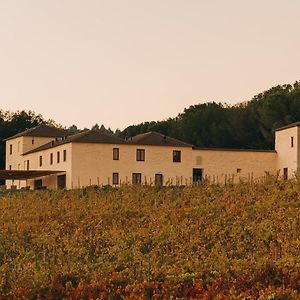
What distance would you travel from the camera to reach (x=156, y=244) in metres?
29.3

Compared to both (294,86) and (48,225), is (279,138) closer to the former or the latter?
(294,86)

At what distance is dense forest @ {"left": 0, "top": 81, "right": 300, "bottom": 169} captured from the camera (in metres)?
94.0

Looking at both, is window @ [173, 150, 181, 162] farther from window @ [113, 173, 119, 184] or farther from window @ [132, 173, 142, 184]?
window @ [113, 173, 119, 184]

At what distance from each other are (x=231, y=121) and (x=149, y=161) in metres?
28.8

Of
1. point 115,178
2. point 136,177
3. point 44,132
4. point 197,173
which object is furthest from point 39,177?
point 197,173

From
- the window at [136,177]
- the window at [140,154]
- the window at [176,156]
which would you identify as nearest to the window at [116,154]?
the window at [140,154]

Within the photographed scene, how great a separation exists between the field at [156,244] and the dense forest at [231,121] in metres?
51.4

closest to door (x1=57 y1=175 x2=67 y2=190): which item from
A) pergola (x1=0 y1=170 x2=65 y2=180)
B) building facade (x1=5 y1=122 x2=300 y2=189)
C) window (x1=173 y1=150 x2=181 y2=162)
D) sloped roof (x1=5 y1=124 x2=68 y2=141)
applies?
building facade (x1=5 y1=122 x2=300 y2=189)

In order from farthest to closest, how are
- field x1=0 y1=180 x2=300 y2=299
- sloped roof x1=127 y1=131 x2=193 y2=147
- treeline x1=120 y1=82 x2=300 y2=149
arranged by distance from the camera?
1. treeline x1=120 y1=82 x2=300 y2=149
2. sloped roof x1=127 y1=131 x2=193 y2=147
3. field x1=0 y1=180 x2=300 y2=299

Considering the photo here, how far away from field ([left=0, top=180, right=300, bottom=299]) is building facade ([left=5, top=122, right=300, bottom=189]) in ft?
91.0

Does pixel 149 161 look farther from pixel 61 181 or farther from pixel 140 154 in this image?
pixel 61 181

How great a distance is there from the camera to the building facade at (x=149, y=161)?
243 ft

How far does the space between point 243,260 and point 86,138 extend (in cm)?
5172

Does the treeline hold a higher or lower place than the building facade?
higher
